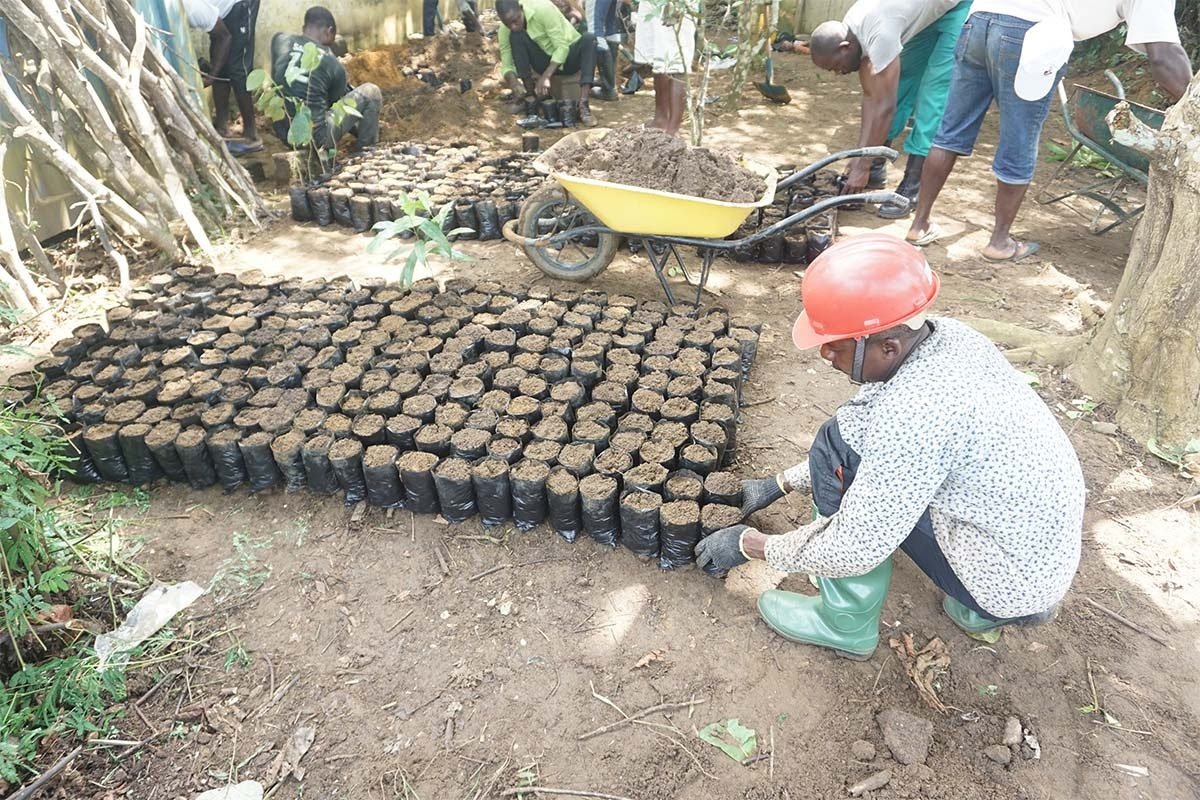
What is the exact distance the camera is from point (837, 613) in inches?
83.9

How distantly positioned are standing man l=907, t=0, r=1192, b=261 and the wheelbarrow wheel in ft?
7.34

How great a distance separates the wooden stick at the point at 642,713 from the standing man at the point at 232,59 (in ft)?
21.3

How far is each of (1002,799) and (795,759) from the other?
1.76ft

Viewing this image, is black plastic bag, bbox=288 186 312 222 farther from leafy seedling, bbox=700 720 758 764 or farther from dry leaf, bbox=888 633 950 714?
dry leaf, bbox=888 633 950 714

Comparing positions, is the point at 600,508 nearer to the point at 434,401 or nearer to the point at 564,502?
the point at 564,502

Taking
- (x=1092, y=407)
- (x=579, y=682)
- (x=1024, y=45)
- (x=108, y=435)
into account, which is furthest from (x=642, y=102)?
(x=579, y=682)

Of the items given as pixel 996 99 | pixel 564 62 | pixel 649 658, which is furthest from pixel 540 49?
pixel 649 658

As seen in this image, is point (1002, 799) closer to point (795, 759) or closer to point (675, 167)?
point (795, 759)

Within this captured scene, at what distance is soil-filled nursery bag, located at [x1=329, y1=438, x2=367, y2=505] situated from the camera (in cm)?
276

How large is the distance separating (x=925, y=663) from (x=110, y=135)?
17.0 ft

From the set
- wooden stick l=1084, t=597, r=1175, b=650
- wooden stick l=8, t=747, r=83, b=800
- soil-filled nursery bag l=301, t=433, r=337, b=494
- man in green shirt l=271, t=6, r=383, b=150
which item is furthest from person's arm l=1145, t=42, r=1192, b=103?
man in green shirt l=271, t=6, r=383, b=150

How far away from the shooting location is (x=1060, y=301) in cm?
415

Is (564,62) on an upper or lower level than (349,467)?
upper

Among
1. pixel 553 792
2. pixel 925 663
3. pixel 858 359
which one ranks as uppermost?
pixel 858 359
